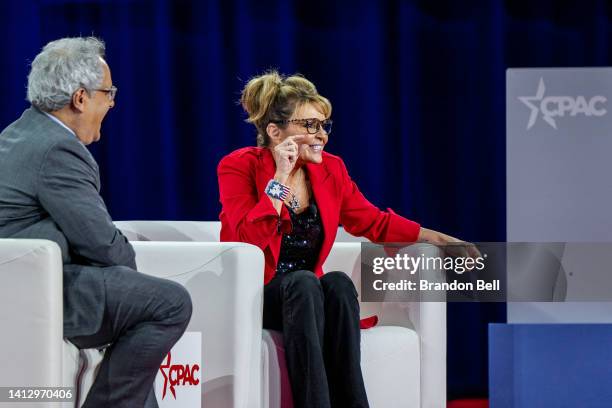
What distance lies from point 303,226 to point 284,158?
24 centimetres

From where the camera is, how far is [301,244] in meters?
2.86

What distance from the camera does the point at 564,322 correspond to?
325 cm

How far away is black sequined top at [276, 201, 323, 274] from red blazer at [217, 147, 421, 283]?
0.02 m

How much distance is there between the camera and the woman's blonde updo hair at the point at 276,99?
2.94 m

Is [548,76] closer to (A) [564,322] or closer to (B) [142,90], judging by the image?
(A) [564,322]

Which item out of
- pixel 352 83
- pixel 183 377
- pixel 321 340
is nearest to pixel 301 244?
pixel 321 340

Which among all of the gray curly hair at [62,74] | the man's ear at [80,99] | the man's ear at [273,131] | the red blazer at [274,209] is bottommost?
the red blazer at [274,209]

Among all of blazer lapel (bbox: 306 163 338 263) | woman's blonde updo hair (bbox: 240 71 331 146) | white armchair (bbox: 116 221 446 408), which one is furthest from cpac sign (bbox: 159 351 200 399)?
woman's blonde updo hair (bbox: 240 71 331 146)

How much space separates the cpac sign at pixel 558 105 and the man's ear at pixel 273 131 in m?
1.05

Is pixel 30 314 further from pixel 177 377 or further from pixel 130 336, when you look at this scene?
pixel 177 377

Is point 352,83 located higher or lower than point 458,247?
higher

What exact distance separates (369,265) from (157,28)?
1.62 meters

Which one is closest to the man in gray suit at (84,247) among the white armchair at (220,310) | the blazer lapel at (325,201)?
the white armchair at (220,310)

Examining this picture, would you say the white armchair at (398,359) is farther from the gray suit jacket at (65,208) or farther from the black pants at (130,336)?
the gray suit jacket at (65,208)
